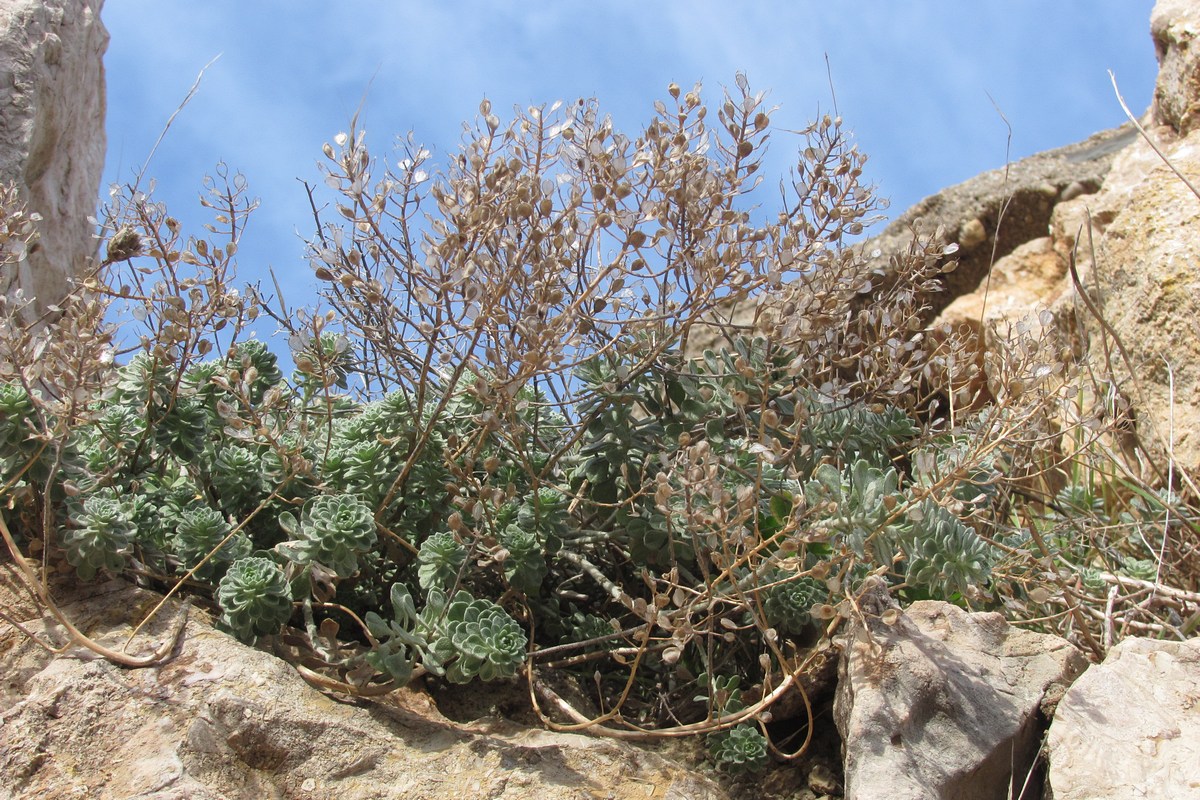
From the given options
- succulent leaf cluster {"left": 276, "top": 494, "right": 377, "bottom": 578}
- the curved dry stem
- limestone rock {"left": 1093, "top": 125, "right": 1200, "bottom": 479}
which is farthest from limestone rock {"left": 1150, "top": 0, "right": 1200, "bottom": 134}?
the curved dry stem

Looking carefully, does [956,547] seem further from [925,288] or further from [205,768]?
[205,768]

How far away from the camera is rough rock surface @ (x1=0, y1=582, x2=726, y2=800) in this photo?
7.63 feet

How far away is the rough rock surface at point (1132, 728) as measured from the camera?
226 cm

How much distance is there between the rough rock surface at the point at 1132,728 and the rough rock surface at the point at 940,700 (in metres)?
0.14

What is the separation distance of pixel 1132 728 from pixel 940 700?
0.39 meters

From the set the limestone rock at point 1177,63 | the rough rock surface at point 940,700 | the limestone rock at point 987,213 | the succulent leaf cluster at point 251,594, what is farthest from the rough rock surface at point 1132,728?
the limestone rock at point 987,213

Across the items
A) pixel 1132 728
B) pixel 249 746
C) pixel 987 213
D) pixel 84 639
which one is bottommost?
pixel 249 746

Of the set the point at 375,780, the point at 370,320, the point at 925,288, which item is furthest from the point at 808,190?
the point at 375,780

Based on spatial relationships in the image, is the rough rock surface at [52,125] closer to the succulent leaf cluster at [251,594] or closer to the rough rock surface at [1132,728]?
the succulent leaf cluster at [251,594]

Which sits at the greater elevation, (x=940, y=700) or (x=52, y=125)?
(x=52, y=125)

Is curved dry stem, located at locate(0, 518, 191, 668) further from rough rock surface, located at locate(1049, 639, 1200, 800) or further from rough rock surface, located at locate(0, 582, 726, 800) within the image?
rough rock surface, located at locate(1049, 639, 1200, 800)

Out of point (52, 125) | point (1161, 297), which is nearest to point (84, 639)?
point (52, 125)

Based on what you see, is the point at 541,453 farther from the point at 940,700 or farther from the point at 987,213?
the point at 987,213

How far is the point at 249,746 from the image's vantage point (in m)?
2.38
